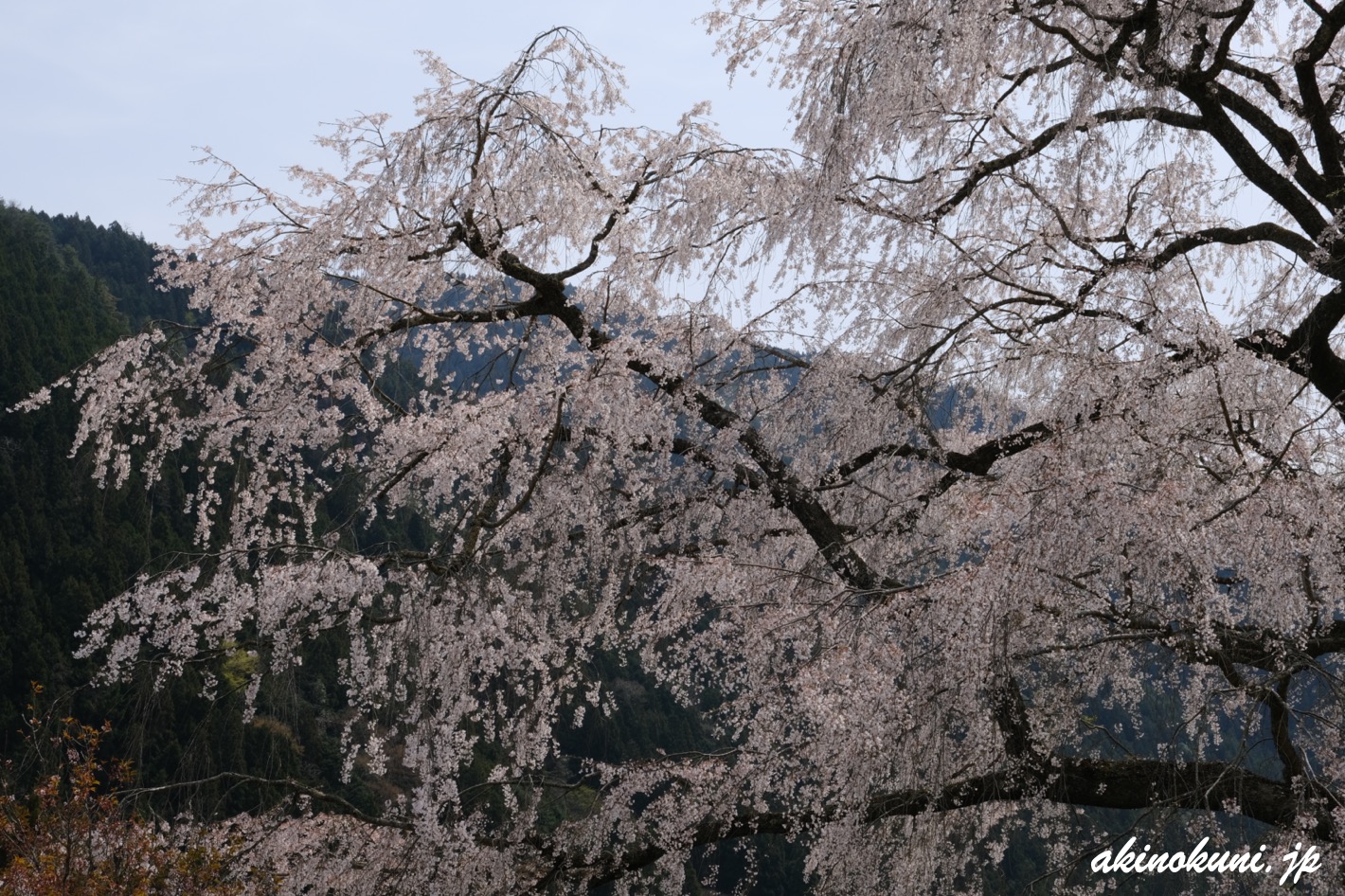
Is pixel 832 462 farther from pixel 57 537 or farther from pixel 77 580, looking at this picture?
pixel 57 537

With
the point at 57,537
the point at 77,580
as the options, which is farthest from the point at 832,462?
the point at 57,537

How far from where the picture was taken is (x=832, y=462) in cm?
529

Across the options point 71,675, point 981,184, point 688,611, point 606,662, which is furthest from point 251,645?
point 606,662

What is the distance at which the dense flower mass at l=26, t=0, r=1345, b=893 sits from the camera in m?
3.43

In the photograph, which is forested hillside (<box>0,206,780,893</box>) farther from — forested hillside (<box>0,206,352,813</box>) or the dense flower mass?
the dense flower mass

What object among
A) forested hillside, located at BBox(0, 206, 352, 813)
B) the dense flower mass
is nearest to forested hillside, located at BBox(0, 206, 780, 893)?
forested hillside, located at BBox(0, 206, 352, 813)

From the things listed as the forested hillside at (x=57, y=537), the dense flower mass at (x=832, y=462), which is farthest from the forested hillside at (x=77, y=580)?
the dense flower mass at (x=832, y=462)

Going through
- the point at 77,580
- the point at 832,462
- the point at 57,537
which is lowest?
the point at 832,462

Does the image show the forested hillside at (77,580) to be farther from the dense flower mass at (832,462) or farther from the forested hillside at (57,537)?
the dense flower mass at (832,462)

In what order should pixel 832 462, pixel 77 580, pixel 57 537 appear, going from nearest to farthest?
1. pixel 832 462
2. pixel 77 580
3. pixel 57 537

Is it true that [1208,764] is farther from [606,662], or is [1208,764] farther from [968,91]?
[606,662]

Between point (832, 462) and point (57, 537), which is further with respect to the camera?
point (57, 537)

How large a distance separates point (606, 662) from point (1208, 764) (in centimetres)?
2962

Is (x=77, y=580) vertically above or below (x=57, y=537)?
below
